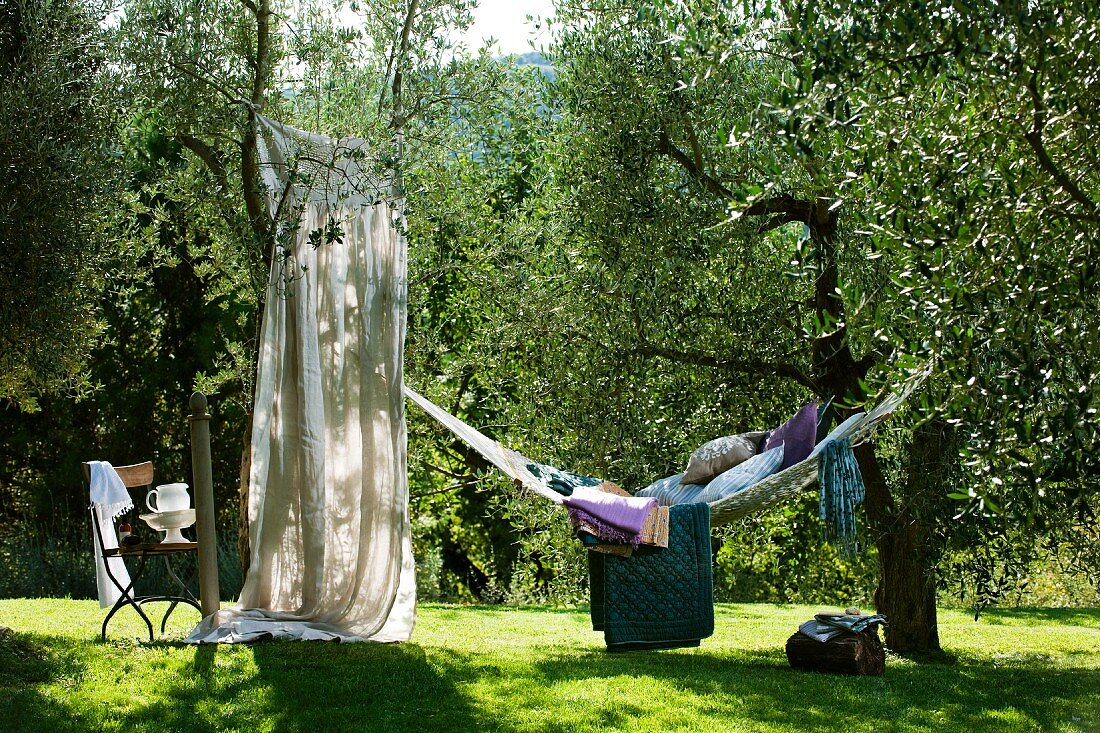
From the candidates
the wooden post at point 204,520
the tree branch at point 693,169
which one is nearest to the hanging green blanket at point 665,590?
the tree branch at point 693,169

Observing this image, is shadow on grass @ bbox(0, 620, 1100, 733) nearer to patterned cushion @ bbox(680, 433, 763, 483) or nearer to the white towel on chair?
the white towel on chair

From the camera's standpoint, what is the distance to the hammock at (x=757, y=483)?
4.77 metres

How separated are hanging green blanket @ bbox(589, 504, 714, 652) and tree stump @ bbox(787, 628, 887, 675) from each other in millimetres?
457

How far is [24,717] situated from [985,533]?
14.3 feet

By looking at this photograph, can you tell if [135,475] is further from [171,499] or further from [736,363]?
[736,363]

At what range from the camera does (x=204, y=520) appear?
203 inches

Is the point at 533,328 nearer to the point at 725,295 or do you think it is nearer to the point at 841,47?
the point at 725,295

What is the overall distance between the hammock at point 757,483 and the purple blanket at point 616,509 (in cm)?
12

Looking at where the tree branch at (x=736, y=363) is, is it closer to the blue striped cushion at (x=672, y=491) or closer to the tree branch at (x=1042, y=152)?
the blue striped cushion at (x=672, y=491)

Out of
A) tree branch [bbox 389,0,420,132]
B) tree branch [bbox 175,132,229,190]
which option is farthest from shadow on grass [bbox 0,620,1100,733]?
tree branch [bbox 389,0,420,132]

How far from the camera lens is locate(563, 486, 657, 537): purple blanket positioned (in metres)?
5.04

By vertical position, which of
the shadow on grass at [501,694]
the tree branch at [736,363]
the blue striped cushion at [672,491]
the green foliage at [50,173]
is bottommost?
the shadow on grass at [501,694]

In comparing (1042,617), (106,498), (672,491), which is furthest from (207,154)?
(1042,617)

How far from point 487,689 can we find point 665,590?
3.67ft
